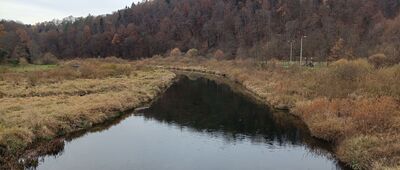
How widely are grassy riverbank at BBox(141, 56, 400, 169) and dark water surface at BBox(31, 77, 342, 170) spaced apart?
45.6 inches

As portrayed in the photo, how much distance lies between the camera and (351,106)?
27141mm

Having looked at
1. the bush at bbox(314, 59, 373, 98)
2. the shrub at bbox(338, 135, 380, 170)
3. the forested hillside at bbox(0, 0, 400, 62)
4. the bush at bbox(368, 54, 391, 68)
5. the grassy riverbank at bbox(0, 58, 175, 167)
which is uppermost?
the forested hillside at bbox(0, 0, 400, 62)

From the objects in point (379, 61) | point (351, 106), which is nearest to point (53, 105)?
point (351, 106)

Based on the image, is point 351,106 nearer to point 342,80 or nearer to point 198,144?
point 342,80

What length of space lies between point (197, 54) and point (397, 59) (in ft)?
287

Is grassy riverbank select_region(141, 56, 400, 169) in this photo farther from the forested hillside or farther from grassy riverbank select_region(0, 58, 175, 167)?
the forested hillside

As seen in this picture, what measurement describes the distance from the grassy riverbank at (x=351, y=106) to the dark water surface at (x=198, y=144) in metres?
1.16

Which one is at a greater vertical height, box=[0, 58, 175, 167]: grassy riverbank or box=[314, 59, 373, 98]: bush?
box=[314, 59, 373, 98]: bush

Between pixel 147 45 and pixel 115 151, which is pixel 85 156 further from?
pixel 147 45

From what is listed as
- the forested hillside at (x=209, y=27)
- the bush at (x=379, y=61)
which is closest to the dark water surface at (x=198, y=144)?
the bush at (x=379, y=61)

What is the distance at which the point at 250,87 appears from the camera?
5181 centimetres

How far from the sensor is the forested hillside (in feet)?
373

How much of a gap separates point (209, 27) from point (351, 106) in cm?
12906

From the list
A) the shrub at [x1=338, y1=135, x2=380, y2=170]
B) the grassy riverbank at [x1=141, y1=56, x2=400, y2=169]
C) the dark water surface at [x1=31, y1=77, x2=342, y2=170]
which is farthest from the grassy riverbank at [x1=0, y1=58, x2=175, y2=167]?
the shrub at [x1=338, y1=135, x2=380, y2=170]
